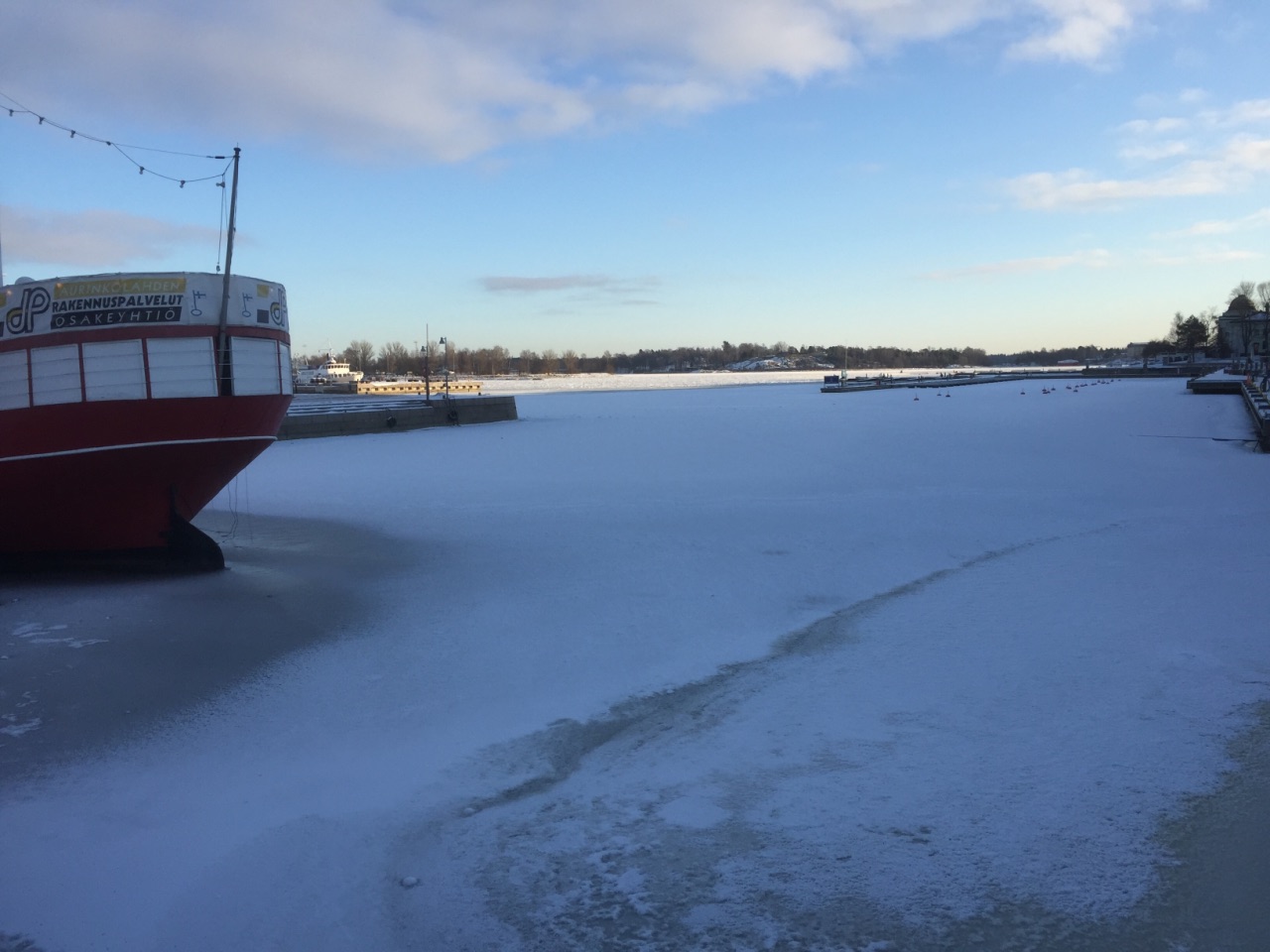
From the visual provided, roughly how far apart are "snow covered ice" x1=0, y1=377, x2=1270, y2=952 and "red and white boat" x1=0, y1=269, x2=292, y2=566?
1097 mm

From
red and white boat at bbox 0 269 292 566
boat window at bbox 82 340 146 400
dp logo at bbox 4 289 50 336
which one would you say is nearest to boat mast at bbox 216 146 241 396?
red and white boat at bbox 0 269 292 566

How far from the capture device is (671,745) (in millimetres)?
5957

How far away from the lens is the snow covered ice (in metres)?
4.18

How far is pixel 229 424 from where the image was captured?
1127cm

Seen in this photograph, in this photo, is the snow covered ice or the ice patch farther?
the ice patch

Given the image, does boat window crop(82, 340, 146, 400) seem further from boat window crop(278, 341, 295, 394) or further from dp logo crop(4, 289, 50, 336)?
boat window crop(278, 341, 295, 394)

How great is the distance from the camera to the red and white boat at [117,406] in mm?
10578

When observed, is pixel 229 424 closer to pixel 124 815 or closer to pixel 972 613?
pixel 124 815

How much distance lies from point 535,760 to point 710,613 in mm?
3439

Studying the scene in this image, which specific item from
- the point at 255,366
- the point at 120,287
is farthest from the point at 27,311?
the point at 255,366

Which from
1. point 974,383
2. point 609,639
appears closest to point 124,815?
point 609,639

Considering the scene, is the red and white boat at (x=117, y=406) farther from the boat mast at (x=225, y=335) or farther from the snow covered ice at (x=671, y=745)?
the snow covered ice at (x=671, y=745)

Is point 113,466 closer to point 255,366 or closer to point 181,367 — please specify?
point 181,367

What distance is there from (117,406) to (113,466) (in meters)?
0.67
